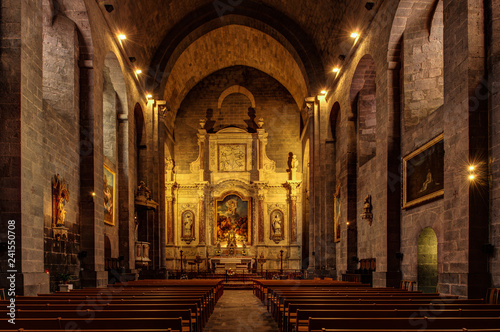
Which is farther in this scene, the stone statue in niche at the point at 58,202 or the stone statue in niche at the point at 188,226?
the stone statue in niche at the point at 188,226

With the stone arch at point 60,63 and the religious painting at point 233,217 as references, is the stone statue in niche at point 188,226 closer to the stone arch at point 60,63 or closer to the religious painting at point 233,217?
the religious painting at point 233,217

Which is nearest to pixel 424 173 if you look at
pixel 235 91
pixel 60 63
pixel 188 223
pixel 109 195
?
pixel 60 63

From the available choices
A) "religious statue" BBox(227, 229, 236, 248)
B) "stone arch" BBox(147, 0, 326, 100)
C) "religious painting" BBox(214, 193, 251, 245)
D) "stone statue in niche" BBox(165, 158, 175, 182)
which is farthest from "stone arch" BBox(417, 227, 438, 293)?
"stone statue in niche" BBox(165, 158, 175, 182)

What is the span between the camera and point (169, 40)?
21.9 meters

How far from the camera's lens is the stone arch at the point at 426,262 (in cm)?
1195

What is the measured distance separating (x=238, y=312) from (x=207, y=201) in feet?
54.7

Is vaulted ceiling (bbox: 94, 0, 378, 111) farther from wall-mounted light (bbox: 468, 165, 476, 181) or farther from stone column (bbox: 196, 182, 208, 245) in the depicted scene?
wall-mounted light (bbox: 468, 165, 476, 181)

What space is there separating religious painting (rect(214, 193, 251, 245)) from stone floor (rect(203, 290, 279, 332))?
45.6ft

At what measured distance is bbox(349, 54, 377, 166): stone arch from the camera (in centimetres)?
1702

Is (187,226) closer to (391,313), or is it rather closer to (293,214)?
(293,214)

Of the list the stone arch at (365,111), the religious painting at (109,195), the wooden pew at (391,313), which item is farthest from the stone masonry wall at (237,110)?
the wooden pew at (391,313)

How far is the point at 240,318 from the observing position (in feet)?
35.4

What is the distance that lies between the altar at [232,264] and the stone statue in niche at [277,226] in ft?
8.21

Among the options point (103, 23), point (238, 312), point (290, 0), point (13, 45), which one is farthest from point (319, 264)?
point (13, 45)
